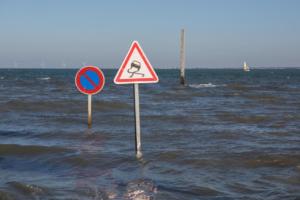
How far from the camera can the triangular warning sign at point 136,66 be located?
7.31 metres

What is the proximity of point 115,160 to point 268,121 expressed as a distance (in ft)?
22.3

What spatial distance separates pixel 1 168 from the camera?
752cm

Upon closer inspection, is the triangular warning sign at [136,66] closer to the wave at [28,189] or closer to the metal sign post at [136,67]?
the metal sign post at [136,67]

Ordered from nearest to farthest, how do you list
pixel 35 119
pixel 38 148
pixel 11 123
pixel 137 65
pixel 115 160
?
pixel 137 65 → pixel 115 160 → pixel 38 148 → pixel 11 123 → pixel 35 119

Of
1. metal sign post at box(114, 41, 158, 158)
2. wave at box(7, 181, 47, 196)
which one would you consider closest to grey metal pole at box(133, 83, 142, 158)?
metal sign post at box(114, 41, 158, 158)

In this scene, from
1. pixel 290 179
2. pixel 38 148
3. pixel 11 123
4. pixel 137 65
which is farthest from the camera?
pixel 11 123

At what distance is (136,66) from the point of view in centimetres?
736

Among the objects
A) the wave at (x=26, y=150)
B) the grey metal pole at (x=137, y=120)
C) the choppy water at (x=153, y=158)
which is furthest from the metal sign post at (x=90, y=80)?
the grey metal pole at (x=137, y=120)

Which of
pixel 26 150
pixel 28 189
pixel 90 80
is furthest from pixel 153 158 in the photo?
pixel 90 80

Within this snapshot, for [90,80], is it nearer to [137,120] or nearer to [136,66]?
[137,120]

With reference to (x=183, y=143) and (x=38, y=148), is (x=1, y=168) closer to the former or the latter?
(x=38, y=148)

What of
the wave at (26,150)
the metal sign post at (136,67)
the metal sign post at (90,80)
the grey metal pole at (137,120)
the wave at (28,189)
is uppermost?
the metal sign post at (136,67)

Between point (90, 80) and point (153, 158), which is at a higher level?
point (90, 80)

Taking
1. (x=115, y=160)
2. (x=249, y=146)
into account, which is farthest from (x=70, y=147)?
(x=249, y=146)
